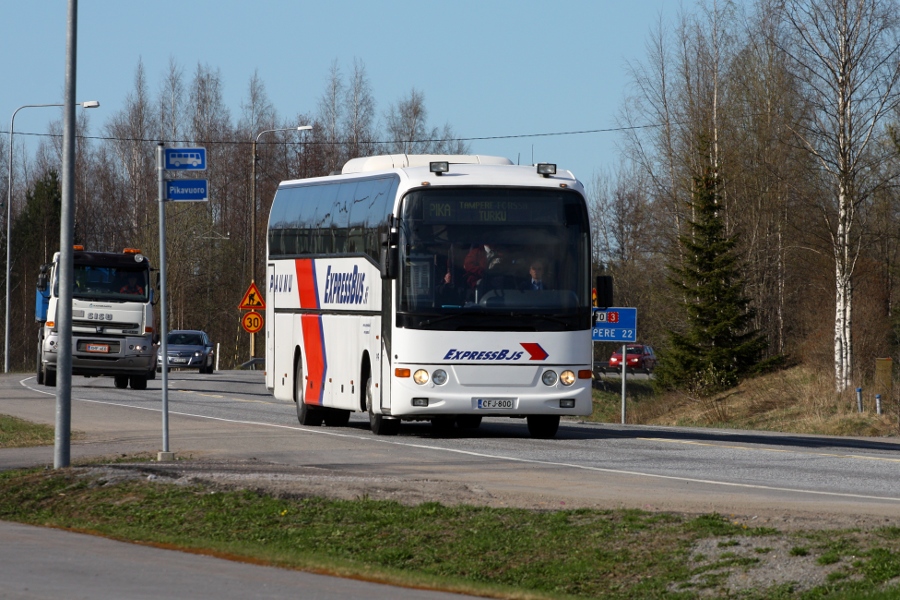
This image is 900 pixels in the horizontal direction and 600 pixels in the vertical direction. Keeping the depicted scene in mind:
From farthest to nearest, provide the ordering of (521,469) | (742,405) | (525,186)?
1. (742,405)
2. (525,186)
3. (521,469)

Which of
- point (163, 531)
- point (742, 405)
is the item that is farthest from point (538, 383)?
point (742, 405)

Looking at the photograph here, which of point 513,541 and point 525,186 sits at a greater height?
point 525,186

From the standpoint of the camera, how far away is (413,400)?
19109 mm

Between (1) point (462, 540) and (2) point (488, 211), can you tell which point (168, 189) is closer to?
(2) point (488, 211)

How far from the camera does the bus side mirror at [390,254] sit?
19141 mm

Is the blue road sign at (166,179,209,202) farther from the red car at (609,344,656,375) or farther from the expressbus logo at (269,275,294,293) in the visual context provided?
the red car at (609,344,656,375)

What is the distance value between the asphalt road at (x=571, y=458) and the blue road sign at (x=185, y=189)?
307cm

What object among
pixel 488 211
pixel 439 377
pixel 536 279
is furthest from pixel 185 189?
pixel 536 279

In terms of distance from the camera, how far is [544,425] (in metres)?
21.2

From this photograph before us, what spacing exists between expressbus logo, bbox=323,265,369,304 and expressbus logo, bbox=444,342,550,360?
199 centimetres

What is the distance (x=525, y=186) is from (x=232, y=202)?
72524 mm

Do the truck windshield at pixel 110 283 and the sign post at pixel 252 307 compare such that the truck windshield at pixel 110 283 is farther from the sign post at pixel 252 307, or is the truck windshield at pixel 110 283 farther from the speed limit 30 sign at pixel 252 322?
the speed limit 30 sign at pixel 252 322

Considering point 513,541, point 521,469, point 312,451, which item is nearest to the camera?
point 513,541

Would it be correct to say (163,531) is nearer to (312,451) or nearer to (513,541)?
(513,541)
